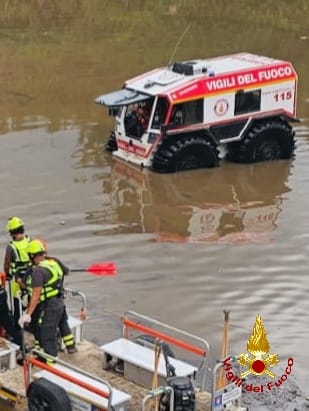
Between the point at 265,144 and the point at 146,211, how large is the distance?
358 cm

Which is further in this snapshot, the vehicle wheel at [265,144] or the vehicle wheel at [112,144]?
the vehicle wheel at [112,144]

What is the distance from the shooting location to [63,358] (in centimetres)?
984

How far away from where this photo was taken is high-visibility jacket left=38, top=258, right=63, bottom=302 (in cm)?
927

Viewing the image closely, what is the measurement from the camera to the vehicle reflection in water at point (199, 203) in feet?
48.6

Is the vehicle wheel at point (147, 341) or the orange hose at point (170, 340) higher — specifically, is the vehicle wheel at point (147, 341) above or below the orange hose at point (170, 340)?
below

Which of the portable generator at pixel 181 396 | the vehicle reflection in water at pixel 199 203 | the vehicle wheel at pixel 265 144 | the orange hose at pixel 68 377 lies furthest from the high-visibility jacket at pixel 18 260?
the vehicle wheel at pixel 265 144

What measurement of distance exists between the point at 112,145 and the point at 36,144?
1612mm

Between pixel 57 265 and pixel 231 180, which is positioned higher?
pixel 57 265

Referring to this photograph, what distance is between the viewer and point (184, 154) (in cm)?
1733

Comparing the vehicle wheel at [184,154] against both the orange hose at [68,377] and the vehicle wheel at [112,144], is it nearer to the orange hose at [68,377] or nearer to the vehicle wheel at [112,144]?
the vehicle wheel at [112,144]

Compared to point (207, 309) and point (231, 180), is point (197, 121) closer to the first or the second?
point (231, 180)

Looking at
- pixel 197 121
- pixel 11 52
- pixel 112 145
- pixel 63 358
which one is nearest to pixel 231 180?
pixel 197 121

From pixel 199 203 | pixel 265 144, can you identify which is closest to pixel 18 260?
pixel 199 203

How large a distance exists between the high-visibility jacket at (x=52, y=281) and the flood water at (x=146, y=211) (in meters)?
1.79
